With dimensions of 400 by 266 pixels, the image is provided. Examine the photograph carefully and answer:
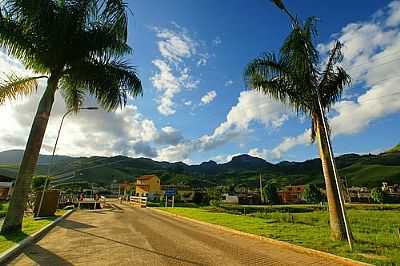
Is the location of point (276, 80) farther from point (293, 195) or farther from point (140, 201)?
point (293, 195)

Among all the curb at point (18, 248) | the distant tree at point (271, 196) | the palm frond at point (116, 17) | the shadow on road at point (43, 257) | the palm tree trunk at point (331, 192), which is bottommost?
the shadow on road at point (43, 257)

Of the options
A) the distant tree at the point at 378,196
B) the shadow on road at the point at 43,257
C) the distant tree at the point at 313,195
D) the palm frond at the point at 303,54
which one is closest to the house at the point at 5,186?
the shadow on road at the point at 43,257

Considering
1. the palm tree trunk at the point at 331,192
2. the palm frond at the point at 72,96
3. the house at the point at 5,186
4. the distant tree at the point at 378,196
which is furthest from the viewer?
the distant tree at the point at 378,196

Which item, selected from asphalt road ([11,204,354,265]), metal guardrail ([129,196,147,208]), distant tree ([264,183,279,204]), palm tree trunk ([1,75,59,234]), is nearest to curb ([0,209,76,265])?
asphalt road ([11,204,354,265])

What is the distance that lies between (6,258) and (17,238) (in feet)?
10.4

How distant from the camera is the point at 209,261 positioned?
8055 mm

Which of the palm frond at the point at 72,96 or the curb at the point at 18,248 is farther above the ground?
the palm frond at the point at 72,96

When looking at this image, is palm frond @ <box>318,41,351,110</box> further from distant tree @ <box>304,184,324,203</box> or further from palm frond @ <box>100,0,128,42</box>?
distant tree @ <box>304,184,324,203</box>

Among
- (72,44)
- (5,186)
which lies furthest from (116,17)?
(5,186)

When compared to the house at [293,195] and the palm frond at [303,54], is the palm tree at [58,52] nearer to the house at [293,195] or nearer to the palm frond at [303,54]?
the palm frond at [303,54]

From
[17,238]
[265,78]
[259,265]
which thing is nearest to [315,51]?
[265,78]

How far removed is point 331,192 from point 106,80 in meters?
10.9

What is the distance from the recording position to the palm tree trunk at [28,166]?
38.2 feet

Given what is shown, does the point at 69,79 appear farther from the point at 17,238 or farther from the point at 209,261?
the point at 209,261
